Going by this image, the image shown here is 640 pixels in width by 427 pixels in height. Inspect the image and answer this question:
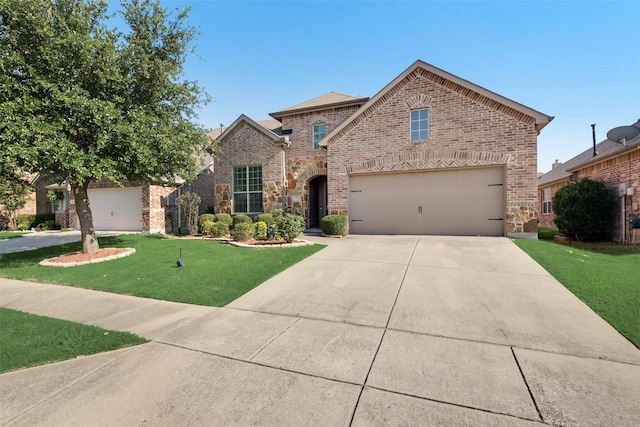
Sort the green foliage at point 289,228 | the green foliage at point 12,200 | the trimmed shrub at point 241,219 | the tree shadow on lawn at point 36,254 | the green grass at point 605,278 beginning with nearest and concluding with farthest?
the green grass at point 605,278, the tree shadow on lawn at point 36,254, the green foliage at point 289,228, the trimmed shrub at point 241,219, the green foliage at point 12,200

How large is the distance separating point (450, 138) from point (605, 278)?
6.97 metres

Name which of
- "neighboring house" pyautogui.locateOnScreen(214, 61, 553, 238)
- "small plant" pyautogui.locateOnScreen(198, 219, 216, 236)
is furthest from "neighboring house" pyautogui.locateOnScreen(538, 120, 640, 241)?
"small plant" pyautogui.locateOnScreen(198, 219, 216, 236)

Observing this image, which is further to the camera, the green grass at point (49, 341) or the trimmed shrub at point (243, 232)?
the trimmed shrub at point (243, 232)

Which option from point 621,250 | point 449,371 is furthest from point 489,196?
point 449,371

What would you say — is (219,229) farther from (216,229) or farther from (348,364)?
(348,364)

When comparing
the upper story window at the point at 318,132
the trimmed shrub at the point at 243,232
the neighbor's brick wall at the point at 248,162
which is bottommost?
the trimmed shrub at the point at 243,232

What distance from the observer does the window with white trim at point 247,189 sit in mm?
15531

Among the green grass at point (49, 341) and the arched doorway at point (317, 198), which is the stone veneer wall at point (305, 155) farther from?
the green grass at point (49, 341)

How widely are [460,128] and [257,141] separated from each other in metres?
9.96

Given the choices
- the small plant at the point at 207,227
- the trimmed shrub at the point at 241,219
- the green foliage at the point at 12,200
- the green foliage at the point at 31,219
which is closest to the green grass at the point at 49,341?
the small plant at the point at 207,227

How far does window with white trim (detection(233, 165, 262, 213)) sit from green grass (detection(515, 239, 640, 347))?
39.6ft

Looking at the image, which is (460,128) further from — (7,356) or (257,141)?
(7,356)

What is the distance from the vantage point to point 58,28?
7711 millimetres

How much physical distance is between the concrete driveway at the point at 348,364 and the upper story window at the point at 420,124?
7513 mm
